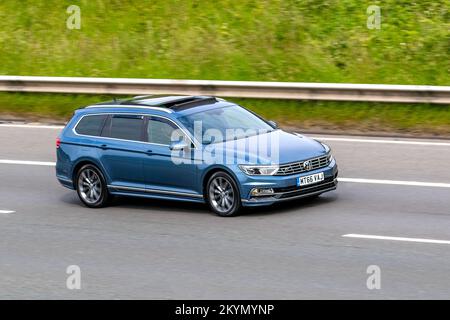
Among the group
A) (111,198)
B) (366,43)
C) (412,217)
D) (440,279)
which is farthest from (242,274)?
(366,43)

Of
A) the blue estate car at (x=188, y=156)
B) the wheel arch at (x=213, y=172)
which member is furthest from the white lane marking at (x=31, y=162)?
the wheel arch at (x=213, y=172)

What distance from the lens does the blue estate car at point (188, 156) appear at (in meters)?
14.2

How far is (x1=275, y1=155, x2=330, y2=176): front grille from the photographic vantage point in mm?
14141

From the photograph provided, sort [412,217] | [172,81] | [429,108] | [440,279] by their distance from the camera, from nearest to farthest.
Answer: [440,279]
[412,217]
[429,108]
[172,81]

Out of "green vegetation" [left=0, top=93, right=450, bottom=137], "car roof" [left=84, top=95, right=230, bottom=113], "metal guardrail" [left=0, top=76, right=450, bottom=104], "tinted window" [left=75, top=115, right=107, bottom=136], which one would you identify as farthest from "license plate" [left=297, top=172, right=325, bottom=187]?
"metal guardrail" [left=0, top=76, right=450, bottom=104]

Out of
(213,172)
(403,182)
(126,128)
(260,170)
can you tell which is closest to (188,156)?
(213,172)

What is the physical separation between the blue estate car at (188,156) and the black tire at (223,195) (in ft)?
0.04

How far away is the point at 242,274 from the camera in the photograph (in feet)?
38.0

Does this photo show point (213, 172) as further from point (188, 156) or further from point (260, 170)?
point (260, 170)

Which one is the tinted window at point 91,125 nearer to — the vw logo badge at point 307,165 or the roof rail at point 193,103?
the roof rail at point 193,103

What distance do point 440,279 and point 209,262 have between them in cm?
269

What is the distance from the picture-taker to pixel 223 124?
49.4 feet

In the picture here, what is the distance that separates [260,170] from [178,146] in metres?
1.28
